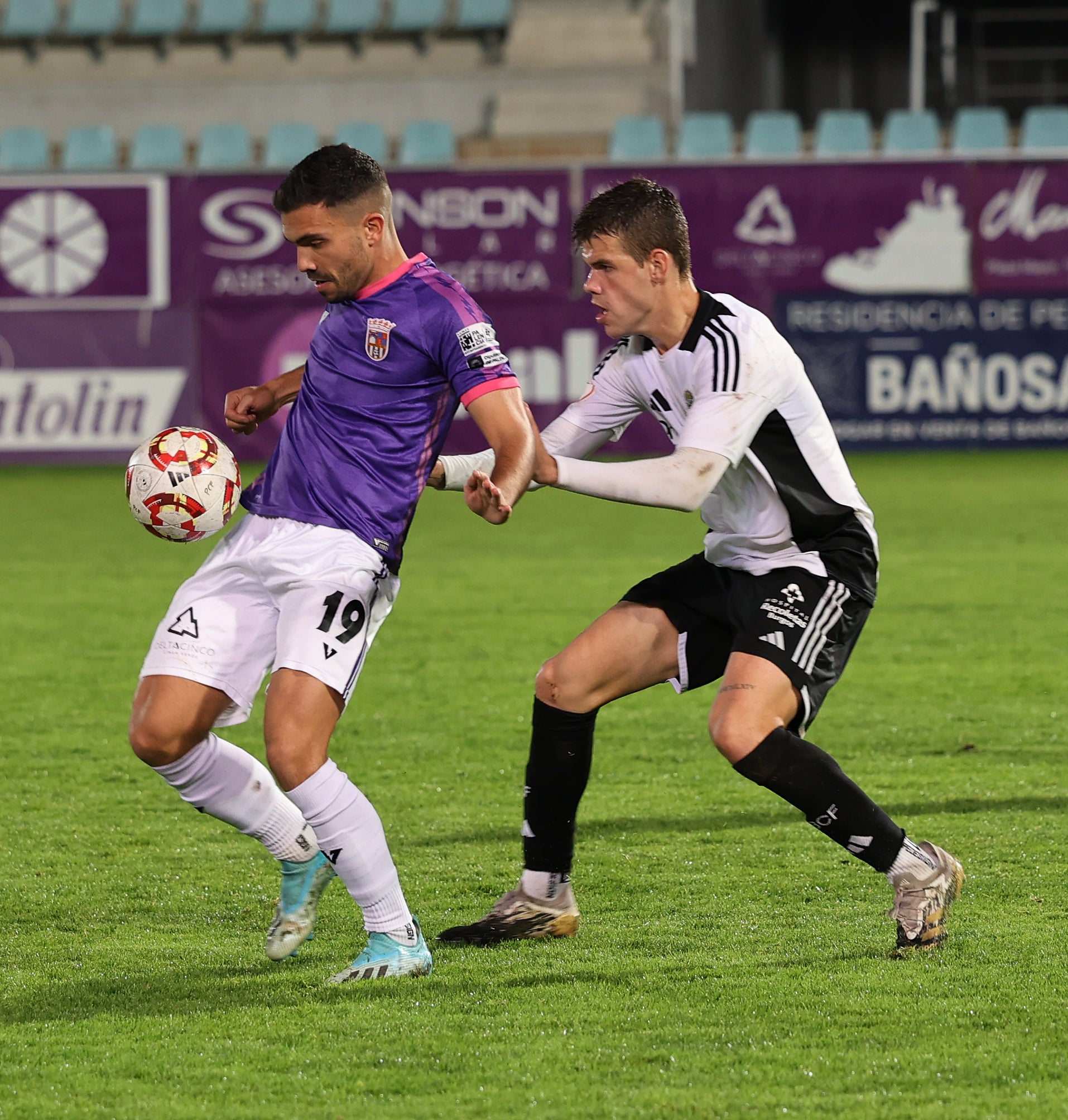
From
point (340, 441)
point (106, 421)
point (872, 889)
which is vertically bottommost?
point (106, 421)

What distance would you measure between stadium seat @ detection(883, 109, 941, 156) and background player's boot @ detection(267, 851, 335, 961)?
17.1 meters

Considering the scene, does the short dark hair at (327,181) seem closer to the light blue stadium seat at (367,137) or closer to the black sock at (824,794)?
the black sock at (824,794)

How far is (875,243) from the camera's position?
1752 cm

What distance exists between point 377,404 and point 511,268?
14034 mm

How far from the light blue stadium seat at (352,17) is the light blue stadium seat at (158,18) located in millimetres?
1862

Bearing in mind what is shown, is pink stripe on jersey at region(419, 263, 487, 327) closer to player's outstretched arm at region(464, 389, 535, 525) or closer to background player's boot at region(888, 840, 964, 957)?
player's outstretched arm at region(464, 389, 535, 525)

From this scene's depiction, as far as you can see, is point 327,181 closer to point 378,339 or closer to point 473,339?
point 378,339

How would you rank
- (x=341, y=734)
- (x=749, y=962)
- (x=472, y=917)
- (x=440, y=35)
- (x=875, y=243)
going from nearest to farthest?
(x=749, y=962)
(x=472, y=917)
(x=341, y=734)
(x=875, y=243)
(x=440, y=35)

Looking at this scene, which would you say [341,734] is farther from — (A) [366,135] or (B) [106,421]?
(A) [366,135]

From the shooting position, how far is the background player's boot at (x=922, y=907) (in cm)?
379

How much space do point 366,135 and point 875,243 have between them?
620 centimetres

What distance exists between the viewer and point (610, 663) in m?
4.08

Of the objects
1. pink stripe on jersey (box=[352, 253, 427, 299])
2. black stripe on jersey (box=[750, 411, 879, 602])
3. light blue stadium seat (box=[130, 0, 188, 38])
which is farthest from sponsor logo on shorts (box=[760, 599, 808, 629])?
light blue stadium seat (box=[130, 0, 188, 38])

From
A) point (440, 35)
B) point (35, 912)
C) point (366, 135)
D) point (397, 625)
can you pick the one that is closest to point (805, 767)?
point (35, 912)
